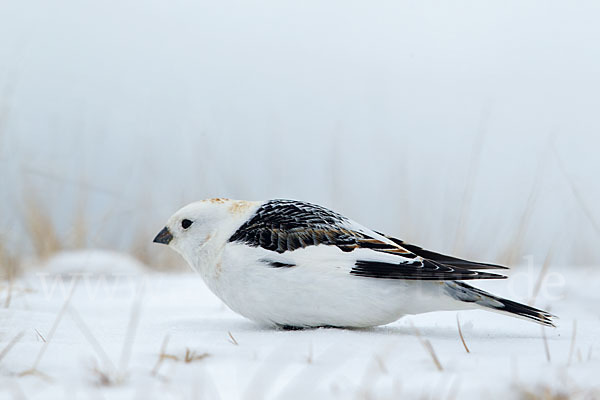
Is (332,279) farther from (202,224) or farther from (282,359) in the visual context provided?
(202,224)

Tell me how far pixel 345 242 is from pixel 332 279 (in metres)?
0.20

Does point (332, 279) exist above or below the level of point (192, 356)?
above

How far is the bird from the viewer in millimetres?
2850

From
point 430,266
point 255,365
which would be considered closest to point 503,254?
point 430,266

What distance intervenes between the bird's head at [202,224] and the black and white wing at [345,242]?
0.10 m

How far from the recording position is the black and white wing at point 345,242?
280cm

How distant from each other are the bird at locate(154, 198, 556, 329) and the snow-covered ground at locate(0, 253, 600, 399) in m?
0.10

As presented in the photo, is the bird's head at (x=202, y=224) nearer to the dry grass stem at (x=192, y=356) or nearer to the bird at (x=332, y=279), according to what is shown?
the bird at (x=332, y=279)

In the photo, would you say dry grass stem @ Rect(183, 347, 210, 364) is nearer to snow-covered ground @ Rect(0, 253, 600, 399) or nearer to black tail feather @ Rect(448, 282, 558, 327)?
snow-covered ground @ Rect(0, 253, 600, 399)

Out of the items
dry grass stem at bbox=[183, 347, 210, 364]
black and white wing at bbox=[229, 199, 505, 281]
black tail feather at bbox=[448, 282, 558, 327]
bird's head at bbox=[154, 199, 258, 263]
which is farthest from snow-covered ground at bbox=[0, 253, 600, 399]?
bird's head at bbox=[154, 199, 258, 263]

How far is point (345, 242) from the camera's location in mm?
2955

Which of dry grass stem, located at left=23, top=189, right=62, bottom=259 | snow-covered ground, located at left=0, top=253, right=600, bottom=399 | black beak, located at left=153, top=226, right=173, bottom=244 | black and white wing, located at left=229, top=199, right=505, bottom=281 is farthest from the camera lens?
dry grass stem, located at left=23, top=189, right=62, bottom=259

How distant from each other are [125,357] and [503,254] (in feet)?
14.4

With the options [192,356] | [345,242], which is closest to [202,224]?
[345,242]
